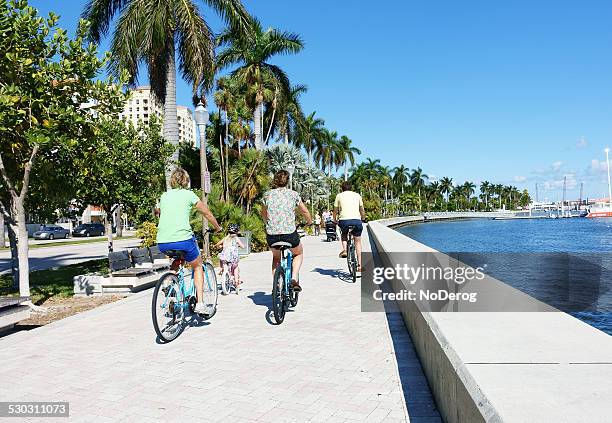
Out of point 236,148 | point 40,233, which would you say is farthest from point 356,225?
point 40,233

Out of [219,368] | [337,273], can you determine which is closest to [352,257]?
[337,273]

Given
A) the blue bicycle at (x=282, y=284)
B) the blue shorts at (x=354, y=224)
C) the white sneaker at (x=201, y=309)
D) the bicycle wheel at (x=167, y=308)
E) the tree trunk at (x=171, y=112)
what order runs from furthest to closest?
1. the tree trunk at (x=171, y=112)
2. the blue shorts at (x=354, y=224)
3. the blue bicycle at (x=282, y=284)
4. the white sneaker at (x=201, y=309)
5. the bicycle wheel at (x=167, y=308)

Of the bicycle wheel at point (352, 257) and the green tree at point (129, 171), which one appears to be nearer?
the bicycle wheel at point (352, 257)

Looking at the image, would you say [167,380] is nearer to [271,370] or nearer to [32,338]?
[271,370]

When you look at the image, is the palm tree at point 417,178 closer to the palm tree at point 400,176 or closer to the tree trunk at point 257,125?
the palm tree at point 400,176

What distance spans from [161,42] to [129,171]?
5.56m

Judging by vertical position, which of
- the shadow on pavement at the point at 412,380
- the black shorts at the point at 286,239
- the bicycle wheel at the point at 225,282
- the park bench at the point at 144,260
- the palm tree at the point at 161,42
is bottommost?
the shadow on pavement at the point at 412,380

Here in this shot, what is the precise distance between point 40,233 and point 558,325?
5244 centimetres

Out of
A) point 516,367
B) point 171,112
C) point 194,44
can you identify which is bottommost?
point 516,367

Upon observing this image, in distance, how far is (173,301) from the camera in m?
5.85

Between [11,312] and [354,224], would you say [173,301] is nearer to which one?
[11,312]

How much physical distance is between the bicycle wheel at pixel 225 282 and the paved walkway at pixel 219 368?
1.74 m

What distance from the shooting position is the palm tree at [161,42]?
56.4 feet

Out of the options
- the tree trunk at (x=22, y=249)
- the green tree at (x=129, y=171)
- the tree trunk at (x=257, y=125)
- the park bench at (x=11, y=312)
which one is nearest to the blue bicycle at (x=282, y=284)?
the park bench at (x=11, y=312)
